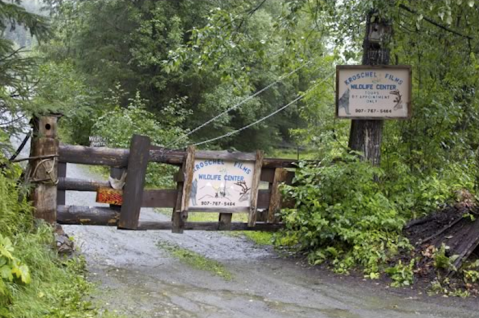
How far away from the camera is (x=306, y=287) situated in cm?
773

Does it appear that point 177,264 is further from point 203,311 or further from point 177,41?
point 177,41

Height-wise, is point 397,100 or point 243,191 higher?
point 397,100

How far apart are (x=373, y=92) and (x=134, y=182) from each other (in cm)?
412

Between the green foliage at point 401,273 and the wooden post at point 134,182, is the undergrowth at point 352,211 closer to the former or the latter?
the green foliage at point 401,273

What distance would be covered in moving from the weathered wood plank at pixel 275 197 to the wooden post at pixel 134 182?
86.8 inches

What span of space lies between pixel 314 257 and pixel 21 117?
4.63m

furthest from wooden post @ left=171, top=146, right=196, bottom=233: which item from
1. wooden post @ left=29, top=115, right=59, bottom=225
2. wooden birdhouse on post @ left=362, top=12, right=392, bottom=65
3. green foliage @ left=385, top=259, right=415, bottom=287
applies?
wooden birdhouse on post @ left=362, top=12, right=392, bottom=65

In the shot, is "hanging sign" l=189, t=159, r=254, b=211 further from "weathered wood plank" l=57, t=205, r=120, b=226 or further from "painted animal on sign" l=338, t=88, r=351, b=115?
"painted animal on sign" l=338, t=88, r=351, b=115

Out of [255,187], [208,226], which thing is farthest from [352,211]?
[208,226]

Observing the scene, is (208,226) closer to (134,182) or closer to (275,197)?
(275,197)

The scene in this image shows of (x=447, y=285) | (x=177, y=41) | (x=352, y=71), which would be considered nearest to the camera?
(x=447, y=285)

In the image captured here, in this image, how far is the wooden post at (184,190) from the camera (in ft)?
29.1

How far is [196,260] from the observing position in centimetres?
900

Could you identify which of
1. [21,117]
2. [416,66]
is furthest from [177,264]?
[416,66]
